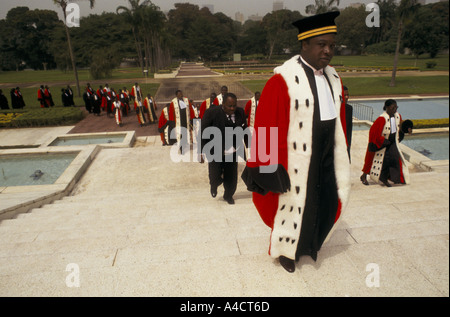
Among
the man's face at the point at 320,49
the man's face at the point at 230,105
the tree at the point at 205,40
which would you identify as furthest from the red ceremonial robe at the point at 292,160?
the tree at the point at 205,40

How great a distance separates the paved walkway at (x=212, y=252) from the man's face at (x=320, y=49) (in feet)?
3.93

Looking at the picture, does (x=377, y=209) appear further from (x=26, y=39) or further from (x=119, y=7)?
(x=26, y=39)

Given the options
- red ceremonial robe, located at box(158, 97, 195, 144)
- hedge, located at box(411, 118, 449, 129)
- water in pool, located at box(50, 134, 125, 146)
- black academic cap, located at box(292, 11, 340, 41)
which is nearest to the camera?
black academic cap, located at box(292, 11, 340, 41)

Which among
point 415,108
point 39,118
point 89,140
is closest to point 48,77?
point 39,118

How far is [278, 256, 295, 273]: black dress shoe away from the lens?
2.57 metres

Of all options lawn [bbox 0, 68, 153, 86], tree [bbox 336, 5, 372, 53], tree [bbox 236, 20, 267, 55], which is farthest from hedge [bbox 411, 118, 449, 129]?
tree [bbox 236, 20, 267, 55]

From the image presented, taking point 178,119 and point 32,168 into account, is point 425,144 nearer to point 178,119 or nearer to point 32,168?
point 178,119

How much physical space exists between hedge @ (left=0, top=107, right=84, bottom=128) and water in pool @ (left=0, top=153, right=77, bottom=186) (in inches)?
189

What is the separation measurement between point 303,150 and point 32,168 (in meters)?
8.67

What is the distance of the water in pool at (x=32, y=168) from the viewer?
7.61 m

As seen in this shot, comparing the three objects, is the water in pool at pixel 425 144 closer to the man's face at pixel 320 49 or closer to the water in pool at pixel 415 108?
the water in pool at pixel 415 108

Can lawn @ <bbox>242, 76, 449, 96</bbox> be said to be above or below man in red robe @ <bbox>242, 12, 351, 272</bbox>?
below

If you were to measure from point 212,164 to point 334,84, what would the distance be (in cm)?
288

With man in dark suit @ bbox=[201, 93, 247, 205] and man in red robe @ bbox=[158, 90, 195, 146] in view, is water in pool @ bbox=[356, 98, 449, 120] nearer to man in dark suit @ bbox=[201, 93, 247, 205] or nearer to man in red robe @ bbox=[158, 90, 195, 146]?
man in red robe @ bbox=[158, 90, 195, 146]
